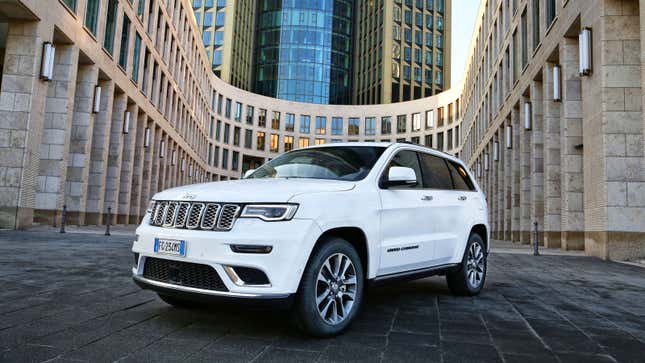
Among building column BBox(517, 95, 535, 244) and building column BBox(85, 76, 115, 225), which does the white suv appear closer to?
building column BBox(517, 95, 535, 244)

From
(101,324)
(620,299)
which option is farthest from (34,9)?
(620,299)

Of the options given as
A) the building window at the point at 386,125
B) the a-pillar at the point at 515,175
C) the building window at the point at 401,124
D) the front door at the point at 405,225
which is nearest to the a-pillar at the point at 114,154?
the a-pillar at the point at 515,175

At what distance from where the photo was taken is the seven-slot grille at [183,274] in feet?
11.8

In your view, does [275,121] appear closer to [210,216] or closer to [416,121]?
[416,121]

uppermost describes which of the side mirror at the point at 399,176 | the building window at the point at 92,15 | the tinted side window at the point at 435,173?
the building window at the point at 92,15

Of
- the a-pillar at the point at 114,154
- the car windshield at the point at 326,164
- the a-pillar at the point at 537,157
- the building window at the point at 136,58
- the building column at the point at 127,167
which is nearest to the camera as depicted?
the car windshield at the point at 326,164

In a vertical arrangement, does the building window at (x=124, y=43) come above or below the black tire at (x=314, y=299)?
above

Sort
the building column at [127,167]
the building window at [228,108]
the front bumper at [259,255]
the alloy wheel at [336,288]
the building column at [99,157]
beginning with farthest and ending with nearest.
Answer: the building window at [228,108] < the building column at [127,167] < the building column at [99,157] < the alloy wheel at [336,288] < the front bumper at [259,255]

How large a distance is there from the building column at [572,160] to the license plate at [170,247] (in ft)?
49.9

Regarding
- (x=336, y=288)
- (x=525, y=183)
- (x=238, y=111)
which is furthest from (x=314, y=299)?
(x=238, y=111)

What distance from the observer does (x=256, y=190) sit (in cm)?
378

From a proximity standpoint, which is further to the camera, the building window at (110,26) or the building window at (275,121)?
the building window at (275,121)

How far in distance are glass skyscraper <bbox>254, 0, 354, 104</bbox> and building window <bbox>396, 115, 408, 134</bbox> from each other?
13.9 metres

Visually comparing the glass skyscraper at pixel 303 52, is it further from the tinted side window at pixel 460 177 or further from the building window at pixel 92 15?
the tinted side window at pixel 460 177
